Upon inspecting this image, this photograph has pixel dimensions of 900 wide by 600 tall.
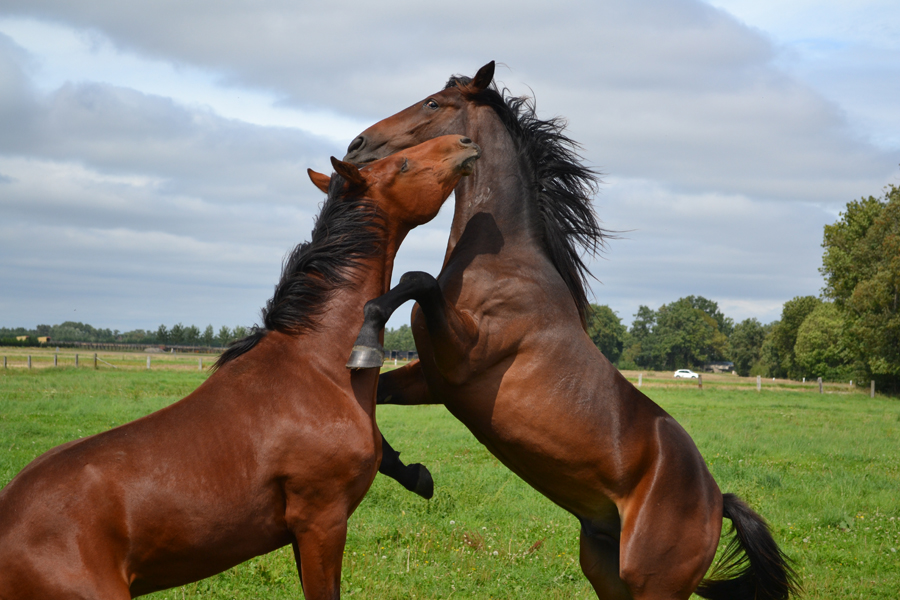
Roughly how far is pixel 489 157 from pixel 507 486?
6129 mm

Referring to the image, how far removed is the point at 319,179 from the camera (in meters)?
4.26

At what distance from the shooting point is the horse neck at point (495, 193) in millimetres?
4430

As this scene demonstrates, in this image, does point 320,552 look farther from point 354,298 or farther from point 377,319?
point 354,298

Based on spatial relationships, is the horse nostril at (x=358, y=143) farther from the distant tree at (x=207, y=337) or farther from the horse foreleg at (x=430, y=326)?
the distant tree at (x=207, y=337)


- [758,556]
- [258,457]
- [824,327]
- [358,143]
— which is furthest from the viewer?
[824,327]

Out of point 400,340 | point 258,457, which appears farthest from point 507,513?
point 400,340

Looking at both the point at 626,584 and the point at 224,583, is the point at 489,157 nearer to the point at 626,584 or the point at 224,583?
the point at 626,584

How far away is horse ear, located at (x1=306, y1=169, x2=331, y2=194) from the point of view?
425cm

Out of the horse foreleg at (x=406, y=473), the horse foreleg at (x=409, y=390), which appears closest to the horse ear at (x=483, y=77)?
the horse foreleg at (x=409, y=390)

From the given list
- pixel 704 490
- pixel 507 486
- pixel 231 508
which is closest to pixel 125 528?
pixel 231 508

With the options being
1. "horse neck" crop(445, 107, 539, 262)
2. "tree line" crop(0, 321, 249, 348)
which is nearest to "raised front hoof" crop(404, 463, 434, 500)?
"horse neck" crop(445, 107, 539, 262)

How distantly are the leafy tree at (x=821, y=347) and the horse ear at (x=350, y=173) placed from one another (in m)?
68.5

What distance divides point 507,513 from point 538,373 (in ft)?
15.0

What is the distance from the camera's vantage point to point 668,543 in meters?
4.16
